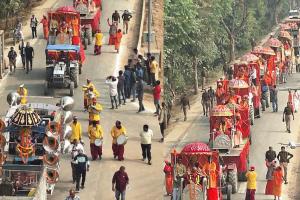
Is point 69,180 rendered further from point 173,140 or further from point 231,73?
point 231,73

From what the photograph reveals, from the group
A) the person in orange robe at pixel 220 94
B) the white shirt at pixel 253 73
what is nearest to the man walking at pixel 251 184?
the person in orange robe at pixel 220 94

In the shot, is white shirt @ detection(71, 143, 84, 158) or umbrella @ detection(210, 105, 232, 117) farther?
umbrella @ detection(210, 105, 232, 117)

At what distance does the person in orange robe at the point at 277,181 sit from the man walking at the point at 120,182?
21.6 ft

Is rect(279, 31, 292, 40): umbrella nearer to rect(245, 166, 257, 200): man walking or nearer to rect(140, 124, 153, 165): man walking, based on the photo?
rect(245, 166, 257, 200): man walking

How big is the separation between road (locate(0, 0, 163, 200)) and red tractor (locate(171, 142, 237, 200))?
0.58 m

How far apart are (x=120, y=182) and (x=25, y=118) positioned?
305cm

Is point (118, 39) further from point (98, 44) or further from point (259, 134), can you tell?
point (259, 134)

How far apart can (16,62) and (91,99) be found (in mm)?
9533

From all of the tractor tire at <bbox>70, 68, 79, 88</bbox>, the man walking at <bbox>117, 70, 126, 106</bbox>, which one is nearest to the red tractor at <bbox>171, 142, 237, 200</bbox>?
the man walking at <bbox>117, 70, 126, 106</bbox>

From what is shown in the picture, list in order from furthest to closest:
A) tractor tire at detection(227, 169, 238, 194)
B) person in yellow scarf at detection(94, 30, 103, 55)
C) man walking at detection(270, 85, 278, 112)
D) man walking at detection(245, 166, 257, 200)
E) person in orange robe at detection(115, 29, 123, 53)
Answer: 1. man walking at detection(270, 85, 278, 112)
2. person in orange robe at detection(115, 29, 123, 53)
3. person in yellow scarf at detection(94, 30, 103, 55)
4. tractor tire at detection(227, 169, 238, 194)
5. man walking at detection(245, 166, 257, 200)

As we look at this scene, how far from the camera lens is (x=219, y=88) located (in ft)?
125

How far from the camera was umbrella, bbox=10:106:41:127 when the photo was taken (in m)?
24.5

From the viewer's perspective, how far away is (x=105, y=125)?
30.7 metres


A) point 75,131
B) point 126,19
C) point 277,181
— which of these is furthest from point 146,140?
point 126,19
